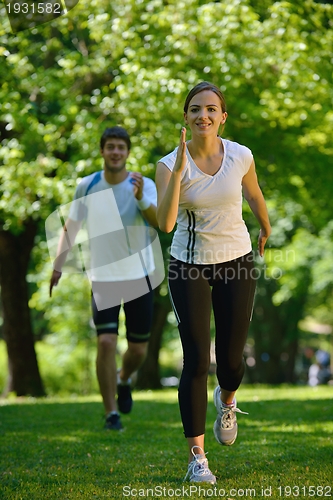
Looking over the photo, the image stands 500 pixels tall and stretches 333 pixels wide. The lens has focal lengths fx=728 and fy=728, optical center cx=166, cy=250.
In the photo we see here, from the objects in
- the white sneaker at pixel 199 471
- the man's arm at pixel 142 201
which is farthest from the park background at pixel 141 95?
the white sneaker at pixel 199 471

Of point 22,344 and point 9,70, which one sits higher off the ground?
point 9,70

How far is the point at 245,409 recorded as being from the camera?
891 cm

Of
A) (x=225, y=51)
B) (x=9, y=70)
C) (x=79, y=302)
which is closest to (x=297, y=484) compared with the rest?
(x=9, y=70)

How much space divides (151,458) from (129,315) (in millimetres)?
1824

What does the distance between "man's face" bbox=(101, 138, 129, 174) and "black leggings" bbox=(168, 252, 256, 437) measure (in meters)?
2.34

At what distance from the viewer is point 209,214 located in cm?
423

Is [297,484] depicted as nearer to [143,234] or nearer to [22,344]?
[143,234]

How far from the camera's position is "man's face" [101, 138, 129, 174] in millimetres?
6449

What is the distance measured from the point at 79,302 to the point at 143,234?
20.0 metres

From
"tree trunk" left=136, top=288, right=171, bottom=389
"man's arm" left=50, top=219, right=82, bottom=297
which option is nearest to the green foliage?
"man's arm" left=50, top=219, right=82, bottom=297

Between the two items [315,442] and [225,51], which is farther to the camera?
[225,51]

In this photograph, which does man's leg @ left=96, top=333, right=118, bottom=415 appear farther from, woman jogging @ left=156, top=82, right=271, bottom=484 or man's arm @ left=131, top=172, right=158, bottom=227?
woman jogging @ left=156, top=82, right=271, bottom=484

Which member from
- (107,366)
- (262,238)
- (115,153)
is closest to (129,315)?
(107,366)

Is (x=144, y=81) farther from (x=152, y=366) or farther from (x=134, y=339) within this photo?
(x=152, y=366)
